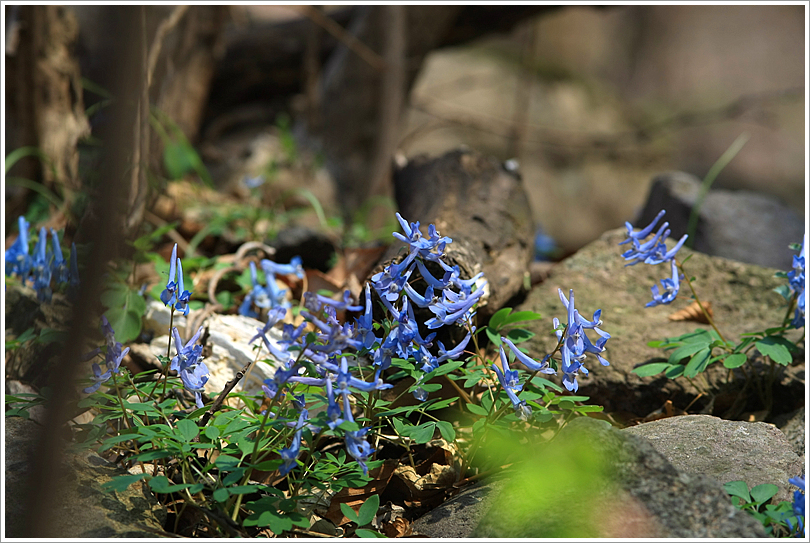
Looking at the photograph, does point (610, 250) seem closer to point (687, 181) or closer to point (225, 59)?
point (687, 181)

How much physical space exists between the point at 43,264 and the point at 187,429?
1168mm

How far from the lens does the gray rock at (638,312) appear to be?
210cm

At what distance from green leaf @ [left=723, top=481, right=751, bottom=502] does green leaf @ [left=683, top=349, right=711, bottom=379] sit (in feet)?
1.51

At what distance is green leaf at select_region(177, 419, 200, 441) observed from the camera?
1291 mm

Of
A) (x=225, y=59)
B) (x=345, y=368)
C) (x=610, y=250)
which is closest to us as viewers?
(x=345, y=368)

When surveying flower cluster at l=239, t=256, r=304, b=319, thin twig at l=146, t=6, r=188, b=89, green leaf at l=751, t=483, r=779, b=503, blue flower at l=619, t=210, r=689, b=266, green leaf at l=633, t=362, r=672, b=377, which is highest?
thin twig at l=146, t=6, r=188, b=89

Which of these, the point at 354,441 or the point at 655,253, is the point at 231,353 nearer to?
the point at 354,441

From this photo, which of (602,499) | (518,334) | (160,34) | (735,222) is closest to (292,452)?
(602,499)

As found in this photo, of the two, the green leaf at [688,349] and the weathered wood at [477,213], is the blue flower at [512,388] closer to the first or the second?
the weathered wood at [477,213]

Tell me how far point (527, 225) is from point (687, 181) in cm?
172

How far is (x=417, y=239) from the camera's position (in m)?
1.38

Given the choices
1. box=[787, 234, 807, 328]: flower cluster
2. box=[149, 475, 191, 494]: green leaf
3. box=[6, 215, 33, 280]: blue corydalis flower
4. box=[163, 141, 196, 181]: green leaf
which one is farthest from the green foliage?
box=[163, 141, 196, 181]: green leaf

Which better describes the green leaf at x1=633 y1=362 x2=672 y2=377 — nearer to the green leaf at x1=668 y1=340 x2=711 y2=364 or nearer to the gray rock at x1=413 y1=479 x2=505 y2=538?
the green leaf at x1=668 y1=340 x2=711 y2=364

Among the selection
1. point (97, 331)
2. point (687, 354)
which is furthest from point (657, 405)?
point (97, 331)
